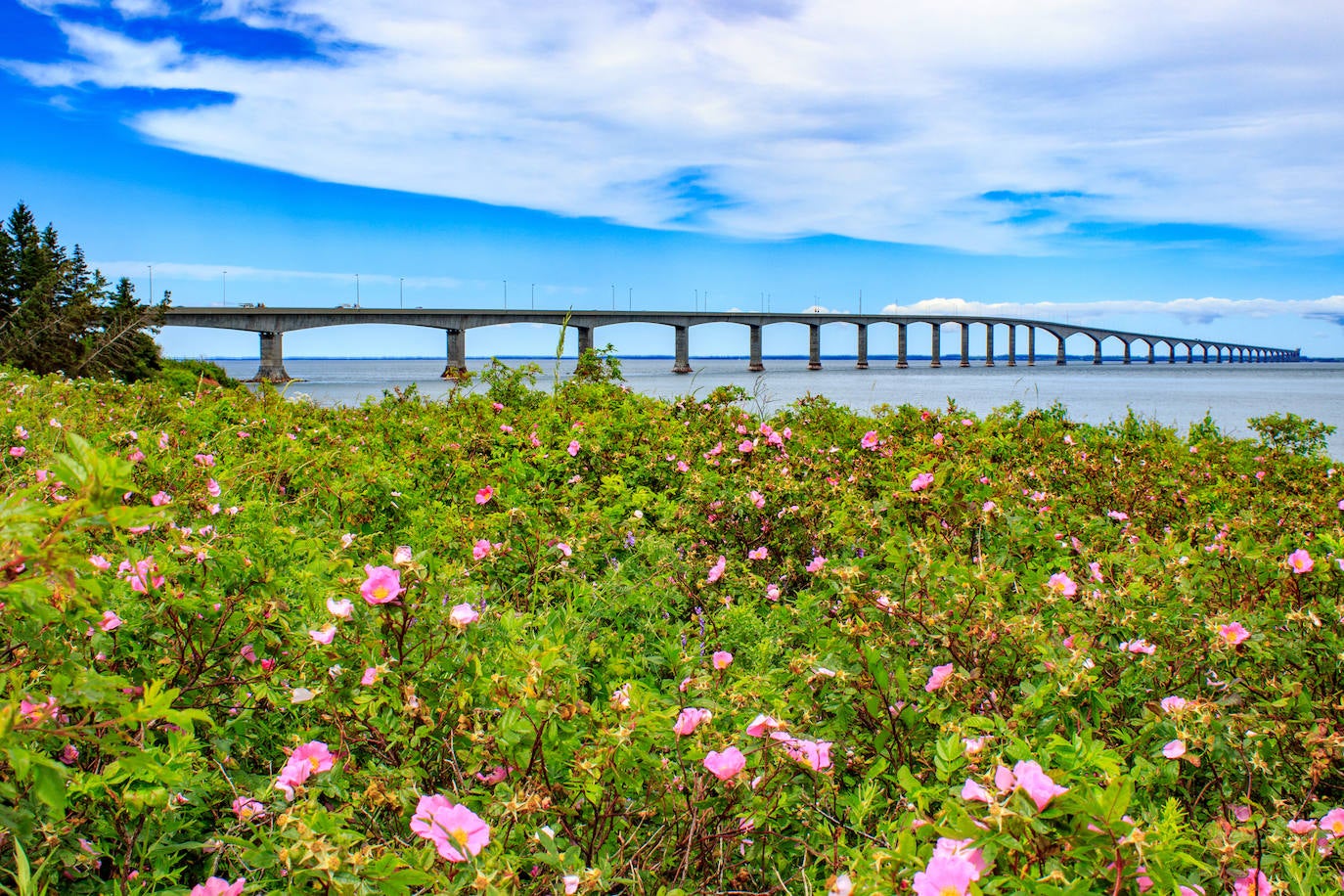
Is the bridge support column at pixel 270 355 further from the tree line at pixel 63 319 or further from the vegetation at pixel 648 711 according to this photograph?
the vegetation at pixel 648 711

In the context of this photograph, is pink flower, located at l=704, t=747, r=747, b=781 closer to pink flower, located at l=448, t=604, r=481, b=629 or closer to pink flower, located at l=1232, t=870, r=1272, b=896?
pink flower, located at l=448, t=604, r=481, b=629

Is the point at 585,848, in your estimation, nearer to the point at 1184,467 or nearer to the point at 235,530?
the point at 235,530

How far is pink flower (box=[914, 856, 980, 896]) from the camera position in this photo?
103 cm

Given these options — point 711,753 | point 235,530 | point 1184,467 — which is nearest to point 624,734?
point 711,753

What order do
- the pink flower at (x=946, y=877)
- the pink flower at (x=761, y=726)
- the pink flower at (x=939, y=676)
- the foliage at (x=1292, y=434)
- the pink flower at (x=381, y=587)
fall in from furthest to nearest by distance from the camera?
the foliage at (x=1292, y=434) < the pink flower at (x=939, y=676) < the pink flower at (x=381, y=587) < the pink flower at (x=761, y=726) < the pink flower at (x=946, y=877)

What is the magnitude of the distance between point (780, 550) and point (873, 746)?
211 centimetres

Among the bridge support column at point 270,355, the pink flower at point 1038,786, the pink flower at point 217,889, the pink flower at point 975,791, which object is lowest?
the pink flower at point 217,889

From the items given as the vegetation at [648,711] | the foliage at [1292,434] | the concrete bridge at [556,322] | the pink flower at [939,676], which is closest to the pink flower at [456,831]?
the vegetation at [648,711]

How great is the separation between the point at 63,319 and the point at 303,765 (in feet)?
95.3

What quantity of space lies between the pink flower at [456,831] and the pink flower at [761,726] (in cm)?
52

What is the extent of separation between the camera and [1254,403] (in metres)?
41.5

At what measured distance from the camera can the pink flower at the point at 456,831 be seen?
1242mm

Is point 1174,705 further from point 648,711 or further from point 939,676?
point 648,711

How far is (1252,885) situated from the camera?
4.45ft
